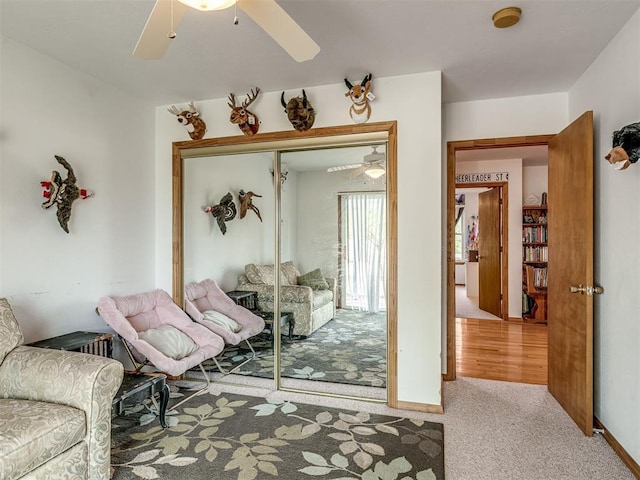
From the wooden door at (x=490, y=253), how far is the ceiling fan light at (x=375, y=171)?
3.99 metres

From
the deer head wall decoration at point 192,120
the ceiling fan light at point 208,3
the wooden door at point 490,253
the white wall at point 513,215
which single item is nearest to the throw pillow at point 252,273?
the deer head wall decoration at point 192,120

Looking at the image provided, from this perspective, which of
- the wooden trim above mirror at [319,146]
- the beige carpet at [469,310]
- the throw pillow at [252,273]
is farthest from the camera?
the beige carpet at [469,310]

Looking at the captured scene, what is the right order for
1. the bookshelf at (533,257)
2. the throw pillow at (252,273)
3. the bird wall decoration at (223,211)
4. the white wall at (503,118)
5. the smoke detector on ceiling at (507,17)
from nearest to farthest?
the smoke detector on ceiling at (507,17) → the white wall at (503,118) → the throw pillow at (252,273) → the bird wall decoration at (223,211) → the bookshelf at (533,257)

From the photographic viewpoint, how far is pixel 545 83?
10.1 ft

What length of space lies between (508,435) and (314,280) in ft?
6.07

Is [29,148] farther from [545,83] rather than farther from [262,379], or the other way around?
[545,83]

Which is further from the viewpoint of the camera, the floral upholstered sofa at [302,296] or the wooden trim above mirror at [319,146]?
the floral upholstered sofa at [302,296]

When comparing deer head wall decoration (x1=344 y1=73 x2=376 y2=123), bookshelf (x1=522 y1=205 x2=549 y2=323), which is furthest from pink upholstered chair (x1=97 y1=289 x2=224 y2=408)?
bookshelf (x1=522 y1=205 x2=549 y2=323)

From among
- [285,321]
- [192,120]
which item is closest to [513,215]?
[285,321]

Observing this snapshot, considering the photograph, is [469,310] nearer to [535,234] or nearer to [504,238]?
[504,238]

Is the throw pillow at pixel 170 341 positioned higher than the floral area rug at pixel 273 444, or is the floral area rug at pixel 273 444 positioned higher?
the throw pillow at pixel 170 341

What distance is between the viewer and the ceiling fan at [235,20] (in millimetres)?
1499

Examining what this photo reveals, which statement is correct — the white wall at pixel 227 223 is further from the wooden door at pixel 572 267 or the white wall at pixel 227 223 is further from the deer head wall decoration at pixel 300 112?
the wooden door at pixel 572 267

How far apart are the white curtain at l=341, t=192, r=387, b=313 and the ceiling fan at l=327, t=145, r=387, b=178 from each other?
17 centimetres
